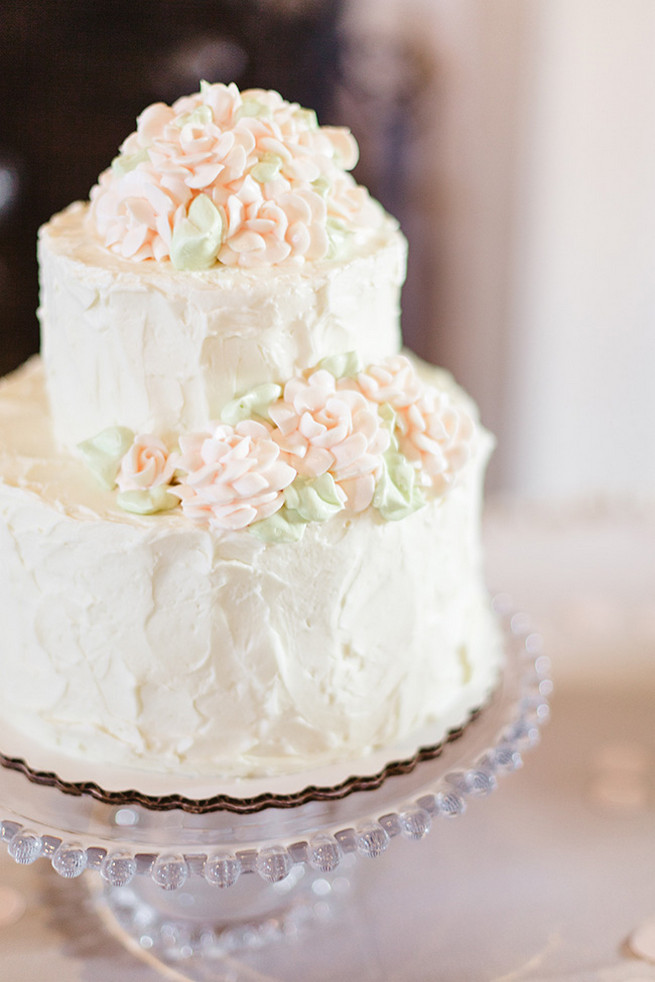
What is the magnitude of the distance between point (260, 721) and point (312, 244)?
2.23 feet

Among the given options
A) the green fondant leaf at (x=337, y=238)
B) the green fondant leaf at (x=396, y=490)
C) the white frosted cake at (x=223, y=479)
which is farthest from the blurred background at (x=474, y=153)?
the green fondant leaf at (x=396, y=490)

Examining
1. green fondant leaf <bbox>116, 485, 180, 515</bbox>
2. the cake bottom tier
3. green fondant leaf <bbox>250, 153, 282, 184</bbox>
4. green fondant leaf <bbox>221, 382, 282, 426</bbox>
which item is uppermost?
green fondant leaf <bbox>250, 153, 282, 184</bbox>

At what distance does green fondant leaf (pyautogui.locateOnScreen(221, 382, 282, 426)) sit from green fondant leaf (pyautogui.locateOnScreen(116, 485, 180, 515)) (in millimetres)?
130

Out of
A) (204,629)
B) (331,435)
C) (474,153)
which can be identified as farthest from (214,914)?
(474,153)

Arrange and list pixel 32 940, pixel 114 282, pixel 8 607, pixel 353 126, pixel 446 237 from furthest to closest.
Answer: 1. pixel 446 237
2. pixel 353 126
3. pixel 32 940
4. pixel 8 607
5. pixel 114 282

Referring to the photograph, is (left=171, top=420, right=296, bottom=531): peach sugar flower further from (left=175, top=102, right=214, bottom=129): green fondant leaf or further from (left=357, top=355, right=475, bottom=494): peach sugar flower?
(left=175, top=102, right=214, bottom=129): green fondant leaf

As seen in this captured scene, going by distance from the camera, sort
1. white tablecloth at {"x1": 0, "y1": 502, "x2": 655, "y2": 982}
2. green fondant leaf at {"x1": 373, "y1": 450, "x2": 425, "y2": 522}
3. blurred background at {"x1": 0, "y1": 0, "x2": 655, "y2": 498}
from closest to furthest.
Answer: green fondant leaf at {"x1": 373, "y1": 450, "x2": 425, "y2": 522}
white tablecloth at {"x1": 0, "y1": 502, "x2": 655, "y2": 982}
blurred background at {"x1": 0, "y1": 0, "x2": 655, "y2": 498}

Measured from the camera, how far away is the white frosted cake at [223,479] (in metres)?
1.30

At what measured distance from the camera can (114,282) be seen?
1.31m

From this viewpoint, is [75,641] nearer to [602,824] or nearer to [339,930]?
[339,930]

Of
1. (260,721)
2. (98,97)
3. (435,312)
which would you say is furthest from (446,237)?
(260,721)

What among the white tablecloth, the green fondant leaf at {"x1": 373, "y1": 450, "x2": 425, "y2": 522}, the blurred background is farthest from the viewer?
the blurred background

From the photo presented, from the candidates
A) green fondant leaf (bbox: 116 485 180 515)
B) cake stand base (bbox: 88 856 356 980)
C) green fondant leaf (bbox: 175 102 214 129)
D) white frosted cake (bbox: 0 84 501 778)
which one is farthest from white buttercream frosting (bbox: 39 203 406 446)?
cake stand base (bbox: 88 856 356 980)

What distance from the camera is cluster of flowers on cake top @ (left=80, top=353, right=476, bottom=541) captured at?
4.14 feet
